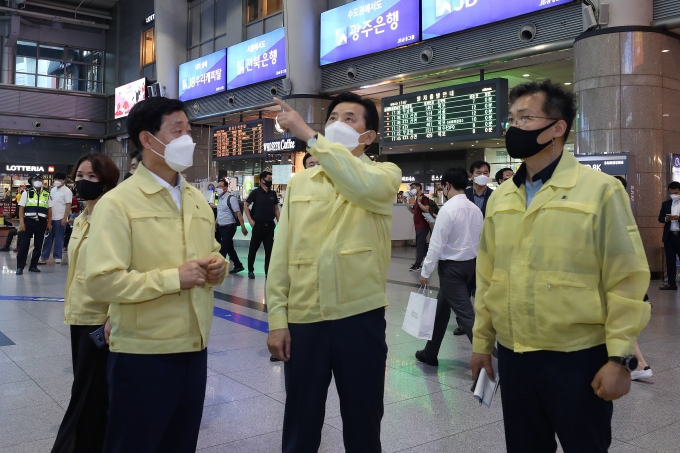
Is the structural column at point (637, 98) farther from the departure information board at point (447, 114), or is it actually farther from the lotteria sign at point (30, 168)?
the lotteria sign at point (30, 168)

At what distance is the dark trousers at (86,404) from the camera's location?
8.54 feet

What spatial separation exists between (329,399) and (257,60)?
43.6ft

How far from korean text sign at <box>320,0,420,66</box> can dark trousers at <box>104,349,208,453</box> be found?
1097cm

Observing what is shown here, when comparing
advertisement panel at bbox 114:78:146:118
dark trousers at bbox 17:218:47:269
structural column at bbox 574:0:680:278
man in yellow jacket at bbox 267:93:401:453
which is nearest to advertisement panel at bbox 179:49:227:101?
advertisement panel at bbox 114:78:146:118

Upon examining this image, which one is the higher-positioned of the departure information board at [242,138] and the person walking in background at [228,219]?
the departure information board at [242,138]

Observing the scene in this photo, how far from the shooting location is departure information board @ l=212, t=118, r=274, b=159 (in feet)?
49.9

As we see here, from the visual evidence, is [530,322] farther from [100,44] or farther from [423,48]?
[100,44]

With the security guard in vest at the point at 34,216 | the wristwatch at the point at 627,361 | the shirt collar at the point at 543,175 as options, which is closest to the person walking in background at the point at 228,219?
the security guard in vest at the point at 34,216

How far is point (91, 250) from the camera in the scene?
1.93 meters

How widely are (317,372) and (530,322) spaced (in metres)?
0.75

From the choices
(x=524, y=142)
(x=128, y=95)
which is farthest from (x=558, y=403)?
(x=128, y=95)

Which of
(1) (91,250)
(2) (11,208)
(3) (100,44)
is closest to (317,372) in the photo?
(1) (91,250)

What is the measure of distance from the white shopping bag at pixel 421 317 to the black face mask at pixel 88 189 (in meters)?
2.39

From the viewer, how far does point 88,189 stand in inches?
112
